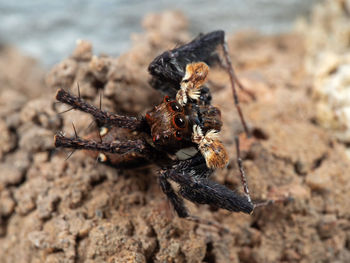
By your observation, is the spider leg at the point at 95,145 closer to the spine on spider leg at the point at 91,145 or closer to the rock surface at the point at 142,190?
the spine on spider leg at the point at 91,145

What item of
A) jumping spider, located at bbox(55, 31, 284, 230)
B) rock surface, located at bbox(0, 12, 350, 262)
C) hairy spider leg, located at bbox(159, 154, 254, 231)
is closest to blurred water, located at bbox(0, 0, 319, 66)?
rock surface, located at bbox(0, 12, 350, 262)

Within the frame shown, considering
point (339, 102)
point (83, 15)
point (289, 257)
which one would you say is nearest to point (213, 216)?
point (289, 257)

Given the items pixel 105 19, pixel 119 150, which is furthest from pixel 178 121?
pixel 105 19

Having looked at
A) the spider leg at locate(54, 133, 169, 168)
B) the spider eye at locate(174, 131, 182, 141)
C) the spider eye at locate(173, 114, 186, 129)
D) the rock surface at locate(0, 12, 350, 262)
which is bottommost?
the rock surface at locate(0, 12, 350, 262)

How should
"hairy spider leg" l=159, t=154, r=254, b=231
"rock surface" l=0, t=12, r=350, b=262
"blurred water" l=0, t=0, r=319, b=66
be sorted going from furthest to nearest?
"blurred water" l=0, t=0, r=319, b=66, "rock surface" l=0, t=12, r=350, b=262, "hairy spider leg" l=159, t=154, r=254, b=231

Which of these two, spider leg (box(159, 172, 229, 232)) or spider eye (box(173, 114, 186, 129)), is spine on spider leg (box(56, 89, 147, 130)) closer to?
spider eye (box(173, 114, 186, 129))

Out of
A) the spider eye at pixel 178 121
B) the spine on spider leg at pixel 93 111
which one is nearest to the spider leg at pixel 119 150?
the spine on spider leg at pixel 93 111

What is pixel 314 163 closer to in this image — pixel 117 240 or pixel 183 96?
pixel 183 96

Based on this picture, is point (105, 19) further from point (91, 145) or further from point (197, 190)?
point (197, 190)
